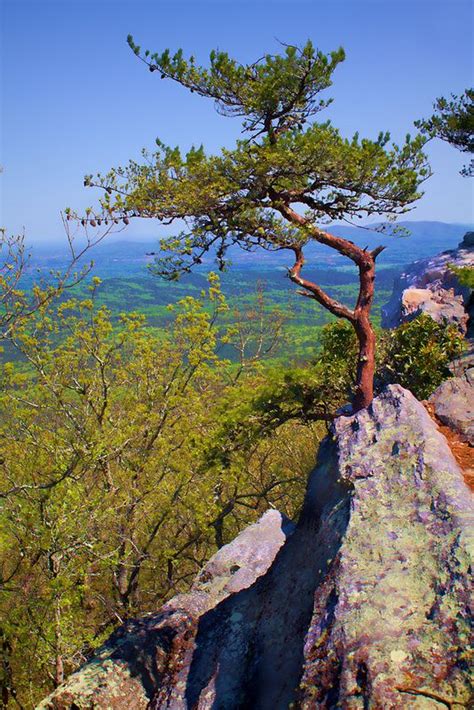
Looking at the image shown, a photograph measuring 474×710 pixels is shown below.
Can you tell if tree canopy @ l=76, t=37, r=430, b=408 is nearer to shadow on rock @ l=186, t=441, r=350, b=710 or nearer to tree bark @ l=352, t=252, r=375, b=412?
tree bark @ l=352, t=252, r=375, b=412

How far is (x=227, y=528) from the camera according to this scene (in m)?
26.0

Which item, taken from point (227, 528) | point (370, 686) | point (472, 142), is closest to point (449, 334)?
point (370, 686)

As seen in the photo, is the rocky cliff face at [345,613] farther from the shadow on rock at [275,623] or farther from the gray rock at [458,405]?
the gray rock at [458,405]

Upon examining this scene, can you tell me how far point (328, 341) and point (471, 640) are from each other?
10.7 meters

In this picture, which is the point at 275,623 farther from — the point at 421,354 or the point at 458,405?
the point at 421,354

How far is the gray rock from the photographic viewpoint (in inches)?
345

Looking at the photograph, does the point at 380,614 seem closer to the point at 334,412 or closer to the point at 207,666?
the point at 207,666

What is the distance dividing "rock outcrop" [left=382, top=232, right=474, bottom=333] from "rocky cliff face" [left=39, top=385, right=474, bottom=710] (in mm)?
10755

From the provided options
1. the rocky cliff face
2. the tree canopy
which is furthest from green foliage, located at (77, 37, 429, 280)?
the rocky cliff face

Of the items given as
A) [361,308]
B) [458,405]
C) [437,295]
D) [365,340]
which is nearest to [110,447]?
[365,340]

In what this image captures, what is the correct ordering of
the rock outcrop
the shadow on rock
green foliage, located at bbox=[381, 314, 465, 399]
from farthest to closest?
1. the rock outcrop
2. green foliage, located at bbox=[381, 314, 465, 399]
3. the shadow on rock

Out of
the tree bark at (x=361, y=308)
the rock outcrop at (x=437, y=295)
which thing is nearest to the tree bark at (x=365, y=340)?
the tree bark at (x=361, y=308)

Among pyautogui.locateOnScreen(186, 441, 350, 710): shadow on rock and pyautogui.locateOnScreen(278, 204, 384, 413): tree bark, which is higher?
pyautogui.locateOnScreen(278, 204, 384, 413): tree bark

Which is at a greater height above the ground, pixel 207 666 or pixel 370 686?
pixel 370 686
